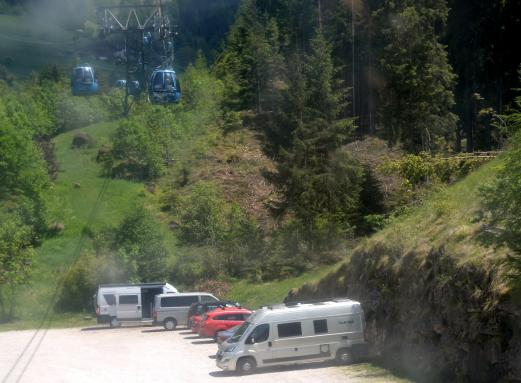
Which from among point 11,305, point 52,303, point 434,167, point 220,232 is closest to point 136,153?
point 220,232

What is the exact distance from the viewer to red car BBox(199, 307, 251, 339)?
32.1m

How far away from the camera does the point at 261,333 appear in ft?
71.5

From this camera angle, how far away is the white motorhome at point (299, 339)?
21.7m

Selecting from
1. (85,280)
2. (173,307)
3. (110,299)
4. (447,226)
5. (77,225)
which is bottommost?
(173,307)

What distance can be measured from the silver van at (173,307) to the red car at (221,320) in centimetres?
615

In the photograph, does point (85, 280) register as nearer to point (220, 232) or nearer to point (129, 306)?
point (129, 306)

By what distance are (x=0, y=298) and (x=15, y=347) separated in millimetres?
14901

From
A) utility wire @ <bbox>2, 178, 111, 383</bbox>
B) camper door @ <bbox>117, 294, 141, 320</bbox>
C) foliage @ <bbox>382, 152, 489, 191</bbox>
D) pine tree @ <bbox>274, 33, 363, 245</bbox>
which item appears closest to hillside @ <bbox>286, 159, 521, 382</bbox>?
foliage @ <bbox>382, 152, 489, 191</bbox>

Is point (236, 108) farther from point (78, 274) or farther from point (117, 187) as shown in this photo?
point (78, 274)

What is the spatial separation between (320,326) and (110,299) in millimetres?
22386

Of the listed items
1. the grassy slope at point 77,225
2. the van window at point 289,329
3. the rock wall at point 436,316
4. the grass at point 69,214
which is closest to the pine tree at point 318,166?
the grassy slope at point 77,225

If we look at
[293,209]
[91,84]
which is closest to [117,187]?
[293,209]

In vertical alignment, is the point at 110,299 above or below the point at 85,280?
below

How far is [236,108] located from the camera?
74.6 m
